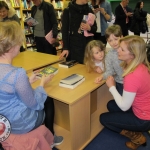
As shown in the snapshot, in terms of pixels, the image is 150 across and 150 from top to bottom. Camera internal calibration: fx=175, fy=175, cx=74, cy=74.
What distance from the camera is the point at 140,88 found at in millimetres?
1283

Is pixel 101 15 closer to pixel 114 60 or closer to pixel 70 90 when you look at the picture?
pixel 114 60

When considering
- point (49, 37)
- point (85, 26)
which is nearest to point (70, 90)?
point (85, 26)

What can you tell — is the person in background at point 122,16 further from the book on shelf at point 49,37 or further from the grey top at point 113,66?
the grey top at point 113,66

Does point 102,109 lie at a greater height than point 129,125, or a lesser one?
lesser

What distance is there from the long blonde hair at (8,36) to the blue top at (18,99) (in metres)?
0.11

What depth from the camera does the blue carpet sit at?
1.66m

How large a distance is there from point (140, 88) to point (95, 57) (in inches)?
28.7

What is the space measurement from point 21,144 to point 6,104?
0.27 metres

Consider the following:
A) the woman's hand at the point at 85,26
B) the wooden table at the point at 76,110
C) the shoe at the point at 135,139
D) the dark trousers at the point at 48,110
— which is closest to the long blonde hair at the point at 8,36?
the wooden table at the point at 76,110

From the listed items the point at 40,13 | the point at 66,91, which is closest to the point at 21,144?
the point at 66,91

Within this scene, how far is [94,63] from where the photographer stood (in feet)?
6.22

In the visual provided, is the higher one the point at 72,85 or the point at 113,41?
the point at 113,41

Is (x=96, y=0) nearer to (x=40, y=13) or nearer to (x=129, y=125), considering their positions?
(x=40, y=13)

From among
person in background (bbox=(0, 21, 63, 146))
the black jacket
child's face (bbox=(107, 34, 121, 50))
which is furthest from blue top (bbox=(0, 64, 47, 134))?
the black jacket
